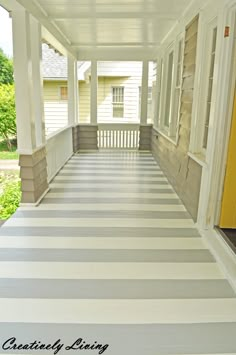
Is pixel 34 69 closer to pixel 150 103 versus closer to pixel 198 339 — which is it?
pixel 198 339

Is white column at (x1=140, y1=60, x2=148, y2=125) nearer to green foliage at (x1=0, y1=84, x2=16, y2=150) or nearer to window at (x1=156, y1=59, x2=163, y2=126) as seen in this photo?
window at (x1=156, y1=59, x2=163, y2=126)

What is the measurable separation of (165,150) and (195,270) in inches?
131

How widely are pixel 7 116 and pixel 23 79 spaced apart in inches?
197

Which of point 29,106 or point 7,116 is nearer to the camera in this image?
point 29,106

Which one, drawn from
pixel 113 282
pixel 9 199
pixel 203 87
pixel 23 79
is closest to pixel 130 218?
pixel 113 282

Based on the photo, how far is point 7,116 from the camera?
7961 mm

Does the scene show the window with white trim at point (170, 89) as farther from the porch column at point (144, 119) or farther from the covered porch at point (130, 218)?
the porch column at point (144, 119)

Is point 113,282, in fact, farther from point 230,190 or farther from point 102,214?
point 230,190

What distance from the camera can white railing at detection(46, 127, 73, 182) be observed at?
193 inches

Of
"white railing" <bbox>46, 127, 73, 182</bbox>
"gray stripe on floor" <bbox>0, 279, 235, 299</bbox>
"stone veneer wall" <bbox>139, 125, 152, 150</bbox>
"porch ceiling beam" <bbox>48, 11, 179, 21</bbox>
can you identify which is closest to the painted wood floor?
"gray stripe on floor" <bbox>0, 279, 235, 299</bbox>

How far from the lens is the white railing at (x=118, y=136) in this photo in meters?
8.07

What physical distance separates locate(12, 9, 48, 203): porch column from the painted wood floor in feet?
1.20

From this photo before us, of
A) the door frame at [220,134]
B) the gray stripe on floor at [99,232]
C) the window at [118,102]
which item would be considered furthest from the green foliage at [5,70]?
the door frame at [220,134]

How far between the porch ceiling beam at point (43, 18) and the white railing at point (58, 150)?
1709mm
